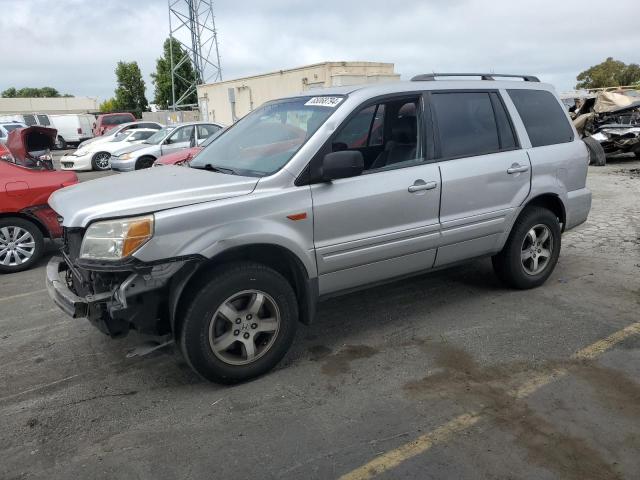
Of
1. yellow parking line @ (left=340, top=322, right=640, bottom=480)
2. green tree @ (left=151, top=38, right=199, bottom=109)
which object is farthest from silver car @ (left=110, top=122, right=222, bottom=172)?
green tree @ (left=151, top=38, right=199, bottom=109)

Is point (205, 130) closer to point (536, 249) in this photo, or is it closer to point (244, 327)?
point (536, 249)

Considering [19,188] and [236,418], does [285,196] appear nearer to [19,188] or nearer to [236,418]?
[236,418]

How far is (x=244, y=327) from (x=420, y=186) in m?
1.67

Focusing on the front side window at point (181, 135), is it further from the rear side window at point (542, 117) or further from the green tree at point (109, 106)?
the green tree at point (109, 106)

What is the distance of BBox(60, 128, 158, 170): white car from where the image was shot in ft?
61.2

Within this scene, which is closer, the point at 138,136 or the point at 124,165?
the point at 124,165

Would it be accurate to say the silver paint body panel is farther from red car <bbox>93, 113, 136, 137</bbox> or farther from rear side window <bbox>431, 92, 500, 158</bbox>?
red car <bbox>93, 113, 136, 137</bbox>

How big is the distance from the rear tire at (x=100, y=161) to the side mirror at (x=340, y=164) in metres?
17.2

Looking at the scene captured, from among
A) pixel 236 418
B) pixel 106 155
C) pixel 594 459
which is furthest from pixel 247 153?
pixel 106 155

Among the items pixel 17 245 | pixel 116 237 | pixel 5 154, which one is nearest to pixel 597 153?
pixel 116 237

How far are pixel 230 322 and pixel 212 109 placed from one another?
29775 millimetres

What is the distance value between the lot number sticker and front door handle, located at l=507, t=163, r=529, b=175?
166 cm

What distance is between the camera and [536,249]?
5.08 meters

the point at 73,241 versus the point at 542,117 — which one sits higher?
the point at 542,117
